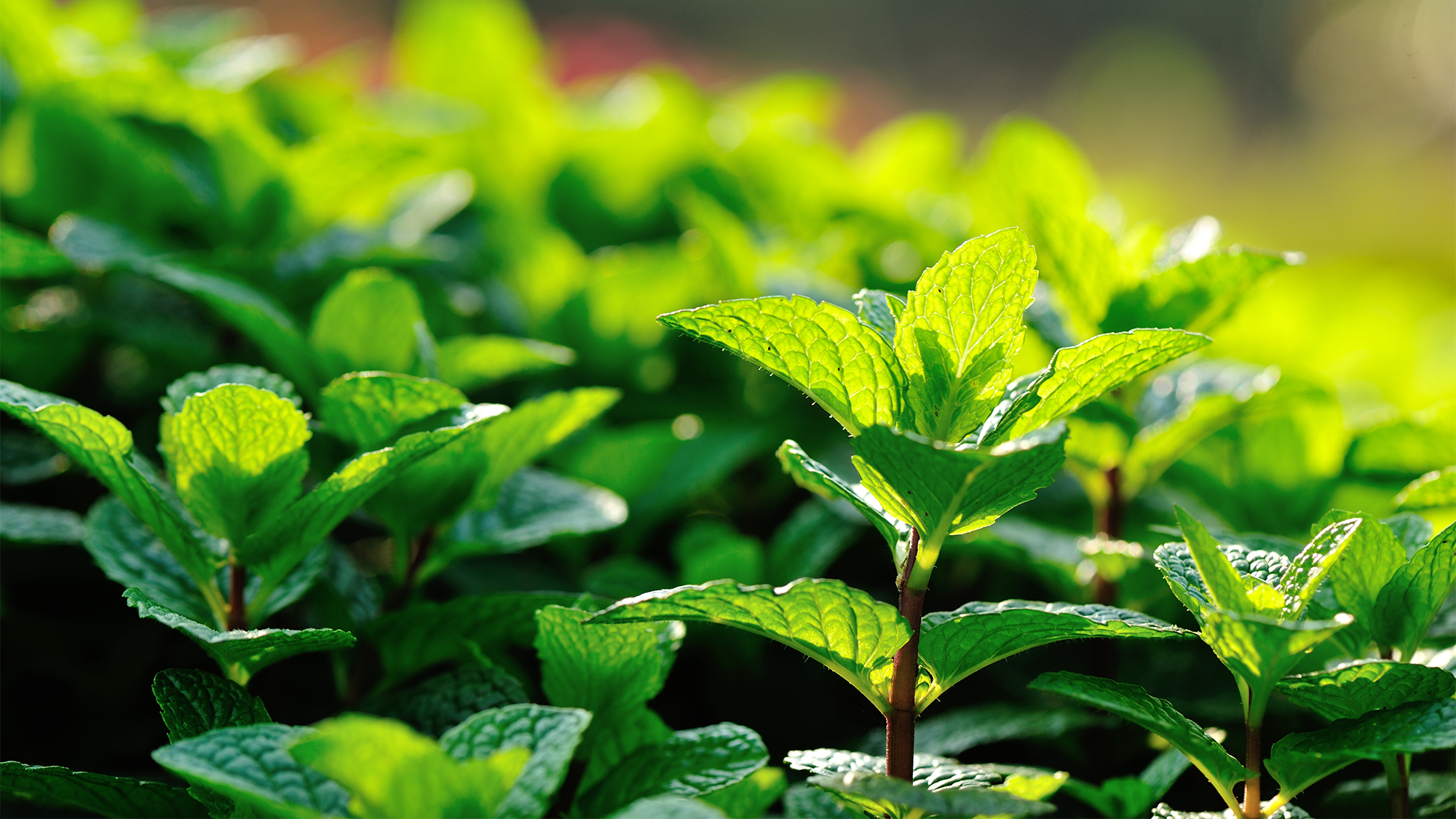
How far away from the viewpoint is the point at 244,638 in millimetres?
729

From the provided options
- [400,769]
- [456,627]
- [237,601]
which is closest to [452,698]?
[456,627]

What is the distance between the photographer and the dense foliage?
0.71 metres

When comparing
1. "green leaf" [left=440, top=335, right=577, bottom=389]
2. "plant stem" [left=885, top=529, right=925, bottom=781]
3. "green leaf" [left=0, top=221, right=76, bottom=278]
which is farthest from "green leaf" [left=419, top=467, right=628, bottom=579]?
"green leaf" [left=0, top=221, right=76, bottom=278]

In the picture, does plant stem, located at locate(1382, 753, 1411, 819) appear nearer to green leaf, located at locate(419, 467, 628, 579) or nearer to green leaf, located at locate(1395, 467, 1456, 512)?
green leaf, located at locate(1395, 467, 1456, 512)

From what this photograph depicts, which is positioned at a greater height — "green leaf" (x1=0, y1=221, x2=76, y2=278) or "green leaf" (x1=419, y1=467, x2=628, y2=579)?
"green leaf" (x1=0, y1=221, x2=76, y2=278)

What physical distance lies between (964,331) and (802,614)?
0.23 metres

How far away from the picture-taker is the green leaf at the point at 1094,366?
2.27 ft

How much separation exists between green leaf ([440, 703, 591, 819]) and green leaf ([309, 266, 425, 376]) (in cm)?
46

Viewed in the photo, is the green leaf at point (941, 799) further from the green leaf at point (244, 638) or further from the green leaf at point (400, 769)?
the green leaf at point (244, 638)

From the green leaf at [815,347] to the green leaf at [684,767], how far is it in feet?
0.82

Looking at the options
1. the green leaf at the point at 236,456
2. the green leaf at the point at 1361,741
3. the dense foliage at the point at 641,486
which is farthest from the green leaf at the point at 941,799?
the green leaf at the point at 236,456

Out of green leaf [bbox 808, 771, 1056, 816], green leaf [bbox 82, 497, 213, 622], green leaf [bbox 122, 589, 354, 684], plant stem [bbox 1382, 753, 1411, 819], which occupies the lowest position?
plant stem [bbox 1382, 753, 1411, 819]

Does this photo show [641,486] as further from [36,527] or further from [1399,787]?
[1399,787]

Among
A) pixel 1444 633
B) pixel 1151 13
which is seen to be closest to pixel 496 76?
pixel 1444 633
